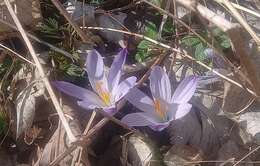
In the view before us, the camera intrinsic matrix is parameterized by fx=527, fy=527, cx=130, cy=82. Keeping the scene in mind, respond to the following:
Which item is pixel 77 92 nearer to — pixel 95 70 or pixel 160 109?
pixel 95 70

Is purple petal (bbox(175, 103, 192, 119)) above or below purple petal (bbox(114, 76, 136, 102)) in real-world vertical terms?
below

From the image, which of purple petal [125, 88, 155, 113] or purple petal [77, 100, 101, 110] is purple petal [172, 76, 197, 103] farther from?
purple petal [77, 100, 101, 110]

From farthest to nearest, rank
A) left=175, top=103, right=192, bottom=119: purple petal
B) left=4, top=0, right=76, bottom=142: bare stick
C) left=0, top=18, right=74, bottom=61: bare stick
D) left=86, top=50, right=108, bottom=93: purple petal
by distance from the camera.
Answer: left=0, top=18, right=74, bottom=61: bare stick < left=86, top=50, right=108, bottom=93: purple petal < left=175, top=103, right=192, bottom=119: purple petal < left=4, top=0, right=76, bottom=142: bare stick

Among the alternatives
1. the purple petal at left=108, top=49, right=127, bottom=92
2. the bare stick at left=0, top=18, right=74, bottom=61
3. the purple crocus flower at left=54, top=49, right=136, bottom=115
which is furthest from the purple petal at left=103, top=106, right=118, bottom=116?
the bare stick at left=0, top=18, right=74, bottom=61

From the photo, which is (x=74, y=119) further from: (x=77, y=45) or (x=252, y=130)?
(x=252, y=130)

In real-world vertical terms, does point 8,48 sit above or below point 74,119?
above

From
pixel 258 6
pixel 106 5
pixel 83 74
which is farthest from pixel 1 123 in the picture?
pixel 258 6
